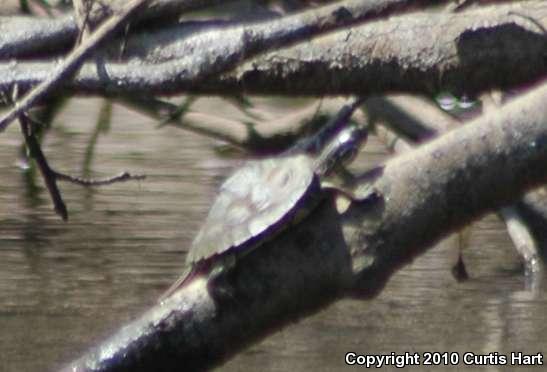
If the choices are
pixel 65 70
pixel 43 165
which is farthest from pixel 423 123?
pixel 65 70

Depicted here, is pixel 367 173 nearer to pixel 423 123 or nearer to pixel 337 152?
pixel 337 152

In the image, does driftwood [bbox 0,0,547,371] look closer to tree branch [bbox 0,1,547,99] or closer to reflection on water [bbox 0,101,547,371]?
tree branch [bbox 0,1,547,99]

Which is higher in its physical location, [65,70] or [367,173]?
[65,70]

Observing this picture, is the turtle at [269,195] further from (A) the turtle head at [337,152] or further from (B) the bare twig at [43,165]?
(B) the bare twig at [43,165]

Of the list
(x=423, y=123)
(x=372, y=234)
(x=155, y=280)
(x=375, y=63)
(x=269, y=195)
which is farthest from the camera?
(x=155, y=280)

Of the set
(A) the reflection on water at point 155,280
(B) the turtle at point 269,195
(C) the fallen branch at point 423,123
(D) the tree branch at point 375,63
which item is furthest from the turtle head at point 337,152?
(A) the reflection on water at point 155,280

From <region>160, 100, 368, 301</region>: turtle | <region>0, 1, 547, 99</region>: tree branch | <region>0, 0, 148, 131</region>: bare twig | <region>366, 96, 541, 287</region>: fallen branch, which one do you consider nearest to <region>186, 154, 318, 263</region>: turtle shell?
<region>160, 100, 368, 301</region>: turtle
